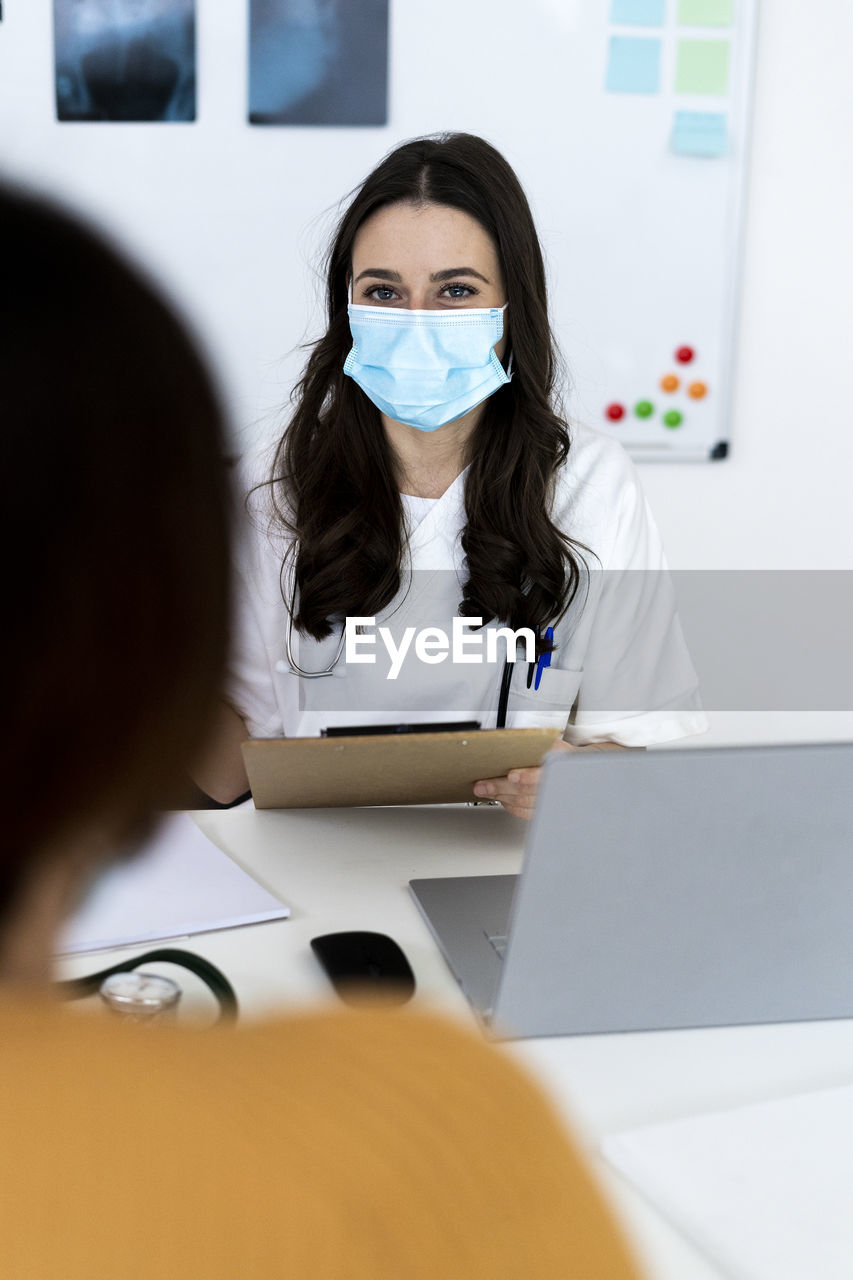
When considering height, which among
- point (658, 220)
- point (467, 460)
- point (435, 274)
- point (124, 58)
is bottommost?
point (467, 460)

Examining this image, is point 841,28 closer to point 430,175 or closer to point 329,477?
point 430,175

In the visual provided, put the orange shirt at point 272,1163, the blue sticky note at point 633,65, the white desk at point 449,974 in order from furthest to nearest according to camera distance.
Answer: the blue sticky note at point 633,65 < the white desk at point 449,974 < the orange shirt at point 272,1163

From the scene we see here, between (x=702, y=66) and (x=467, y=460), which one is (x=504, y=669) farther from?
(x=702, y=66)

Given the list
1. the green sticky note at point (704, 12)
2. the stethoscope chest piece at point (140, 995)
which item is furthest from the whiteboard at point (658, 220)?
the stethoscope chest piece at point (140, 995)

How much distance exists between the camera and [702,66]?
2.18 metres

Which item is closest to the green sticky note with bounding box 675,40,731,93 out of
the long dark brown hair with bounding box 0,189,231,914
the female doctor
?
the female doctor

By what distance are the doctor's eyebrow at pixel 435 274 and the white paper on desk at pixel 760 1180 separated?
111cm

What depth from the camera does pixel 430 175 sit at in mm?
1513

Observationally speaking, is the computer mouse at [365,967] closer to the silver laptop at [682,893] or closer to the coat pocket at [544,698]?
the silver laptop at [682,893]

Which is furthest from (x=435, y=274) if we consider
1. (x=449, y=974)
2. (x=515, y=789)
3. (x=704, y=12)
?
(x=704, y=12)

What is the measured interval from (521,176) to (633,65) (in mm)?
288

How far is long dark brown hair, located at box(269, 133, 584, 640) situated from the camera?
1.52 m

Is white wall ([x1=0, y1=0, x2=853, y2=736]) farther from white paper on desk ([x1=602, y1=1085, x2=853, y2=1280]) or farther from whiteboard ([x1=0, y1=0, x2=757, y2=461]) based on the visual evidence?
white paper on desk ([x1=602, y1=1085, x2=853, y2=1280])

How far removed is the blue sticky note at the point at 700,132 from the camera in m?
2.20
